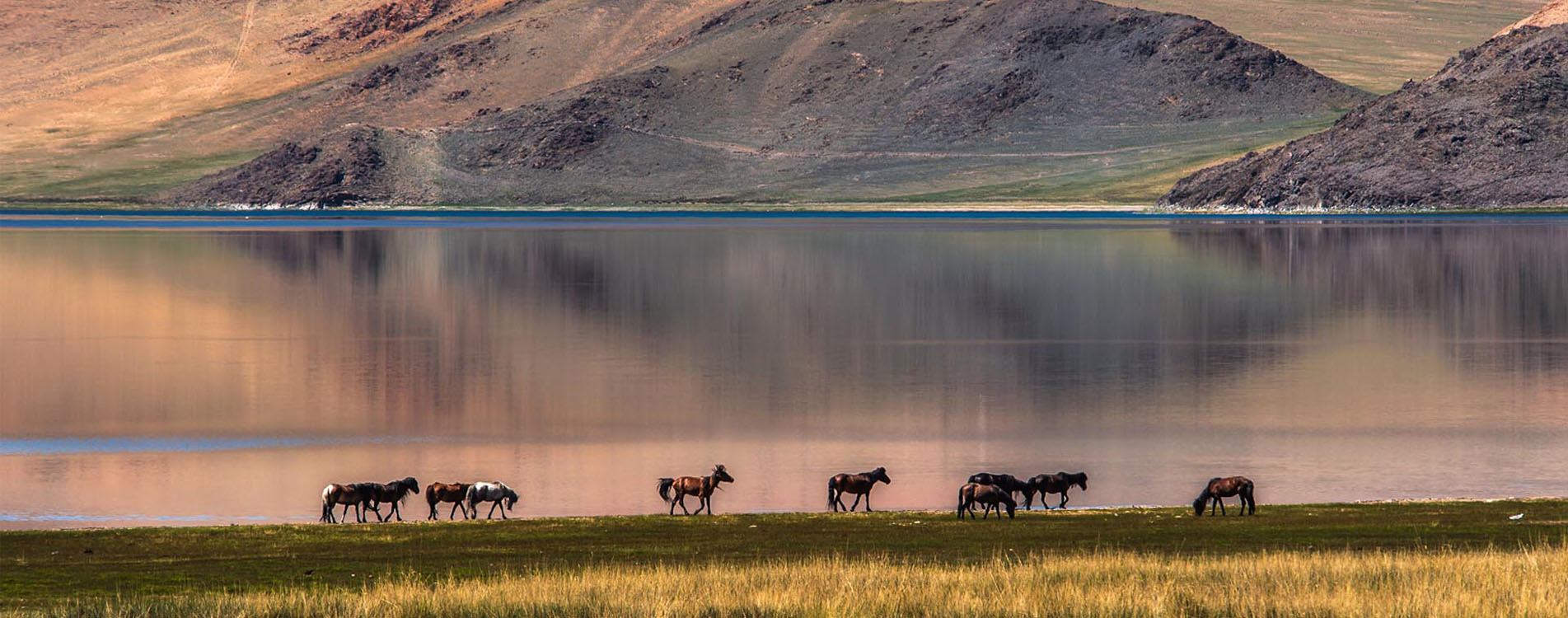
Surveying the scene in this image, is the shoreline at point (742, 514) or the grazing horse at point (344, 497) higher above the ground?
the grazing horse at point (344, 497)

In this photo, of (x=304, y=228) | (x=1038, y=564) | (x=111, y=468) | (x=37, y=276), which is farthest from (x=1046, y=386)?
(x=304, y=228)

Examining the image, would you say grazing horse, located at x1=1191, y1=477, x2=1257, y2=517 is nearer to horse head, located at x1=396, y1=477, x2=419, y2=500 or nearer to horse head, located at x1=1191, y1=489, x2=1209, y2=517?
horse head, located at x1=1191, y1=489, x2=1209, y2=517

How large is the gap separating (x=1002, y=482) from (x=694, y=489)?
13.9 feet

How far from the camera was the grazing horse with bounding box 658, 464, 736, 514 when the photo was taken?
2714cm

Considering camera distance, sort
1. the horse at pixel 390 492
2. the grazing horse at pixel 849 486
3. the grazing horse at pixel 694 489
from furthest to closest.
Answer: the grazing horse at pixel 849 486
the grazing horse at pixel 694 489
the horse at pixel 390 492

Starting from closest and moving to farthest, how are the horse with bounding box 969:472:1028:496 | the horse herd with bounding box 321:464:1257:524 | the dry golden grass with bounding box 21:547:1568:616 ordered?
1. the dry golden grass with bounding box 21:547:1568:616
2. the horse herd with bounding box 321:464:1257:524
3. the horse with bounding box 969:472:1028:496

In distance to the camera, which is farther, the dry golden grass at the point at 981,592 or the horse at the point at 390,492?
the horse at the point at 390,492

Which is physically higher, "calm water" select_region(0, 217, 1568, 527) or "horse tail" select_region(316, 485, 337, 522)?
"calm water" select_region(0, 217, 1568, 527)

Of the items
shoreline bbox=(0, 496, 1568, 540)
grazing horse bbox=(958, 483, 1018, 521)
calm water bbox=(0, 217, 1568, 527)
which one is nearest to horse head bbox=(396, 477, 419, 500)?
shoreline bbox=(0, 496, 1568, 540)

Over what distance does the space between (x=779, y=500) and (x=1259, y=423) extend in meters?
12.8

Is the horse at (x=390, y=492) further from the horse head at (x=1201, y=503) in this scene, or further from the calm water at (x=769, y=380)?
the horse head at (x=1201, y=503)

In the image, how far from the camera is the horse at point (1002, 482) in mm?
26312

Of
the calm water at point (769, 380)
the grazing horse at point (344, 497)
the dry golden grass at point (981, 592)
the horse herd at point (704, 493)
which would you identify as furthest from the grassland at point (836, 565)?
the calm water at point (769, 380)

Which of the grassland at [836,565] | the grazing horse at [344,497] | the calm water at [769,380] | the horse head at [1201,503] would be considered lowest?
the grassland at [836,565]
